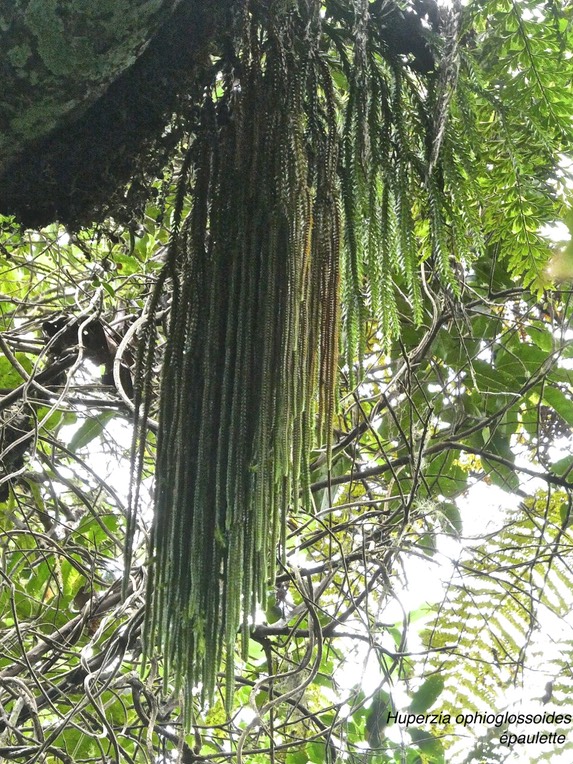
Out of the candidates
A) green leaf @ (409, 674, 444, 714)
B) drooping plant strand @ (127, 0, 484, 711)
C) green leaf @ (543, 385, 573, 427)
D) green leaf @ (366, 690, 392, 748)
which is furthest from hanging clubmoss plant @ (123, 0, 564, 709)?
green leaf @ (409, 674, 444, 714)

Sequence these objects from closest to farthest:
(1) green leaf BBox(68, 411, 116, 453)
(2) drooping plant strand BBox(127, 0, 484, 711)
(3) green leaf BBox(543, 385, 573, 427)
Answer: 1. (2) drooping plant strand BBox(127, 0, 484, 711)
2. (3) green leaf BBox(543, 385, 573, 427)
3. (1) green leaf BBox(68, 411, 116, 453)

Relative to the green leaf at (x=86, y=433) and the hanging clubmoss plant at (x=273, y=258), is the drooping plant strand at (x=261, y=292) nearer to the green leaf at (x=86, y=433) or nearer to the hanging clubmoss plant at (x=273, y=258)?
the hanging clubmoss plant at (x=273, y=258)

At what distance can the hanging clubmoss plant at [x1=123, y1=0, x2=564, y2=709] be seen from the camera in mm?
863

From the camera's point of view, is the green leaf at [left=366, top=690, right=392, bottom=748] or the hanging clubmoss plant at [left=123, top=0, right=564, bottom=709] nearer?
the hanging clubmoss plant at [left=123, top=0, right=564, bottom=709]

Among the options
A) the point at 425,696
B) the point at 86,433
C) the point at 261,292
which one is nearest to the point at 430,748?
the point at 425,696

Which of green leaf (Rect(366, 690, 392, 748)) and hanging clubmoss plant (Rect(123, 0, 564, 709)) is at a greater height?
hanging clubmoss plant (Rect(123, 0, 564, 709))

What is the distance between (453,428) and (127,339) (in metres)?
1.08

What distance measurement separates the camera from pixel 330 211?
40.1 inches

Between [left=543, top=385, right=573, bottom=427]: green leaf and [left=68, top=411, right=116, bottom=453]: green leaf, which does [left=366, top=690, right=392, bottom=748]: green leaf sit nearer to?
[left=543, top=385, right=573, bottom=427]: green leaf

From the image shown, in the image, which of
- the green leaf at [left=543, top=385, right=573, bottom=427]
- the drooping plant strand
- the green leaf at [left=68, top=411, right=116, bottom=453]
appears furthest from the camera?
the green leaf at [left=68, top=411, right=116, bottom=453]

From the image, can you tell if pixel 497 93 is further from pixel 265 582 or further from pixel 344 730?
pixel 344 730

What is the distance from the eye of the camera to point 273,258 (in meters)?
0.92

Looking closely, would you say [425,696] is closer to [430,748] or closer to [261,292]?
[430,748]

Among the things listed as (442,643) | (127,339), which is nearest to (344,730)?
(442,643)
